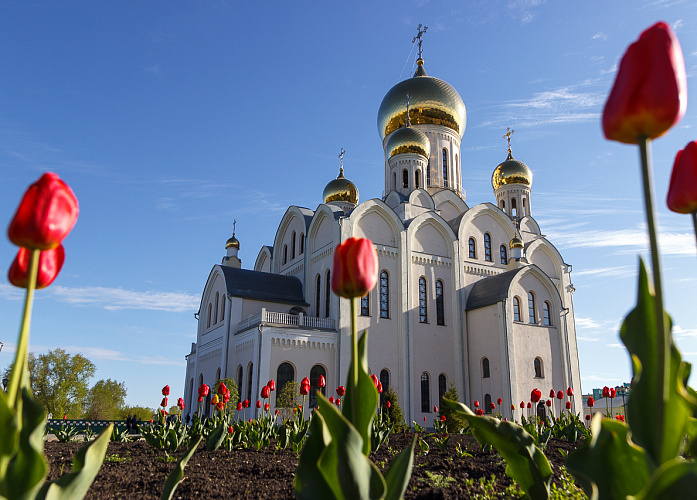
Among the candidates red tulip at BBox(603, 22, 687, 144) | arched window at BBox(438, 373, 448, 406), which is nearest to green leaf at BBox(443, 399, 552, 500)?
red tulip at BBox(603, 22, 687, 144)

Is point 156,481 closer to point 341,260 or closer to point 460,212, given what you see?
point 341,260

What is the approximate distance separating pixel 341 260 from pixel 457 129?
91.9 ft

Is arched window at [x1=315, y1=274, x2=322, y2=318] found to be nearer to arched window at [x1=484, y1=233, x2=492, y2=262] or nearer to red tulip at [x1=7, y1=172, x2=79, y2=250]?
arched window at [x1=484, y1=233, x2=492, y2=262]

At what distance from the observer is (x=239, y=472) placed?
213 inches

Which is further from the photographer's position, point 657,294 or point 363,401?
point 363,401

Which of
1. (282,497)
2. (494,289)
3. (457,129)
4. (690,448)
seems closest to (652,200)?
(690,448)

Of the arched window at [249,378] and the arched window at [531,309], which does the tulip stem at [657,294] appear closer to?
the arched window at [249,378]

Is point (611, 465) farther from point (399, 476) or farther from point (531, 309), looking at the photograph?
point (531, 309)

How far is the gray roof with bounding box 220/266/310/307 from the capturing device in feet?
71.2

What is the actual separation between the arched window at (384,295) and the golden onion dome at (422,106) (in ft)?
32.6

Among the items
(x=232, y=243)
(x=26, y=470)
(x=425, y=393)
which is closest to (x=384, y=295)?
(x=425, y=393)

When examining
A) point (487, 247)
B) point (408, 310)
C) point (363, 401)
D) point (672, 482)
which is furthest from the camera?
point (487, 247)

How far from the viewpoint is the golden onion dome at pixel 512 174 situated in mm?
30297

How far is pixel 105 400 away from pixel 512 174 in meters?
30.8
